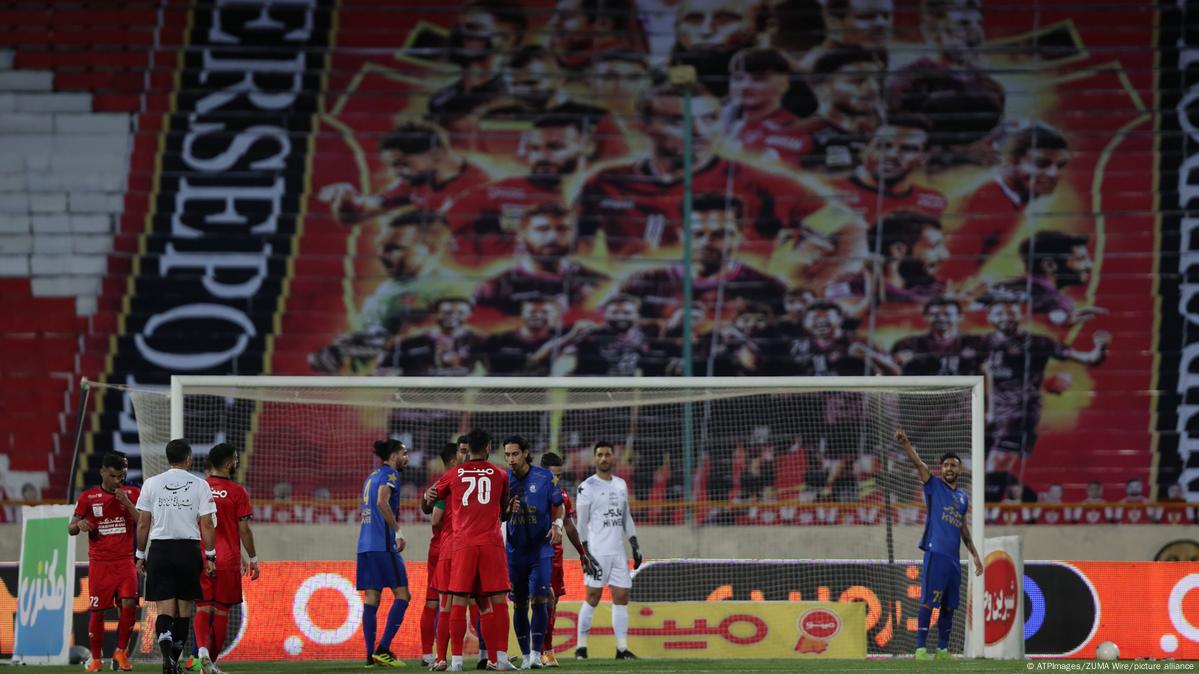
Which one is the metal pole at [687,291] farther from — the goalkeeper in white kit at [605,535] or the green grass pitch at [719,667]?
the green grass pitch at [719,667]

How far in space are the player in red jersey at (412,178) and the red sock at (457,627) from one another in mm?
12037

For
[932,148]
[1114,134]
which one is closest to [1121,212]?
[1114,134]

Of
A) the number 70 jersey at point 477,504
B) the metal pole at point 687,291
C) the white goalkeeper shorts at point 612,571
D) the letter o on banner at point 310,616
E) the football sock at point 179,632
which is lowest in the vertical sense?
the letter o on banner at point 310,616

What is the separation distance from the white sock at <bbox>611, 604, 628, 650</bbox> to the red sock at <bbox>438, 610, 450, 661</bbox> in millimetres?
2456

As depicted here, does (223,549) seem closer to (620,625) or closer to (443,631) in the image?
(443,631)

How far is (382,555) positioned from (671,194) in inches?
436

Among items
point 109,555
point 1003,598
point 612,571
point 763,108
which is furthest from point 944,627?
point 763,108

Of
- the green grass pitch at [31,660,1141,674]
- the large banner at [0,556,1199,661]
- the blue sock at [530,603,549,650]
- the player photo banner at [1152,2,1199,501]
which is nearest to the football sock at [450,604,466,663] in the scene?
the green grass pitch at [31,660,1141,674]

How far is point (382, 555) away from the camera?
41.6 ft

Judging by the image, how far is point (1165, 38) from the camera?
77.7 ft

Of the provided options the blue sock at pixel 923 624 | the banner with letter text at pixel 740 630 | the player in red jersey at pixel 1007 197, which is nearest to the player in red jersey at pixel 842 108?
the player in red jersey at pixel 1007 197

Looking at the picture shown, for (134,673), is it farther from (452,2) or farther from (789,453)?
(452,2)

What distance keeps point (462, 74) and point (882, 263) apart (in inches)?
267

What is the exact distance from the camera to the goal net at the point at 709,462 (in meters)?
16.0
